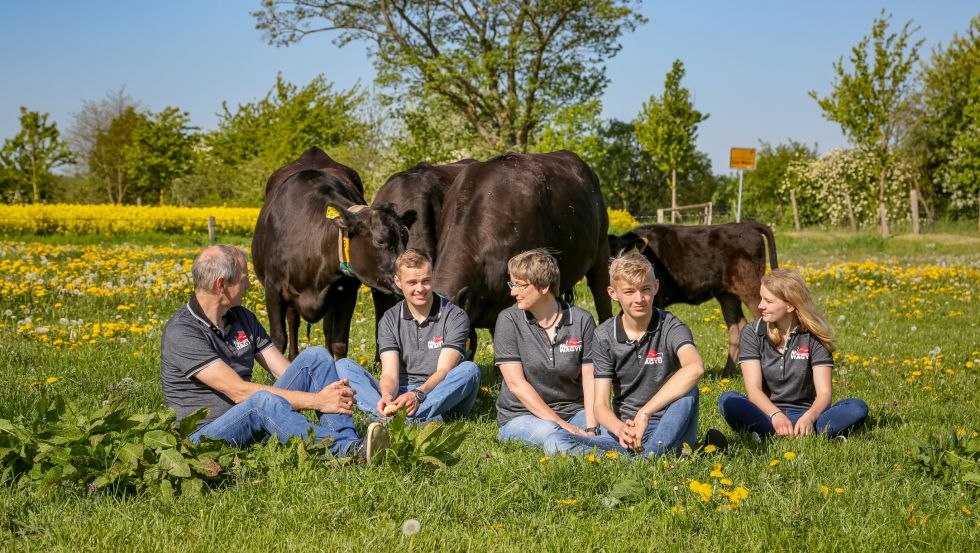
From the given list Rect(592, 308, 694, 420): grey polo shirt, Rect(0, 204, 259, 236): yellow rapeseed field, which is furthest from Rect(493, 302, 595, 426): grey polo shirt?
Rect(0, 204, 259, 236): yellow rapeseed field

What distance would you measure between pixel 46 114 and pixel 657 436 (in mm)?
55534

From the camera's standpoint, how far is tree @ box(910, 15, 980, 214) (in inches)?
1403

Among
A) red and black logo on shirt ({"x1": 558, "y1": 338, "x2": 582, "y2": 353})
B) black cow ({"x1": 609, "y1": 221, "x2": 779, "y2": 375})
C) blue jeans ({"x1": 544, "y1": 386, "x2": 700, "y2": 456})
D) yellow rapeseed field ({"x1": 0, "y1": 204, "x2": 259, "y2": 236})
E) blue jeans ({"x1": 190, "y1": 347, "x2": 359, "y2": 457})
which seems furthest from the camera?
yellow rapeseed field ({"x1": 0, "y1": 204, "x2": 259, "y2": 236})

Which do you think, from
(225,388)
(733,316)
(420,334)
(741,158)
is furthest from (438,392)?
(741,158)

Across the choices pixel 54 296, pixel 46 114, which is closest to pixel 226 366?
pixel 54 296

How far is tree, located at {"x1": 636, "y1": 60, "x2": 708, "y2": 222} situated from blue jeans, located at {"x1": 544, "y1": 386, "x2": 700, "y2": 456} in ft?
113

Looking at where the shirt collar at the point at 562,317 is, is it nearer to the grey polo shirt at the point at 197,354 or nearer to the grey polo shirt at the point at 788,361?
the grey polo shirt at the point at 788,361

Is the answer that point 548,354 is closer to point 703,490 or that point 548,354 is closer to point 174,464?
point 703,490

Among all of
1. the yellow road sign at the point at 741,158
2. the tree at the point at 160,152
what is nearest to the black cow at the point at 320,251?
the yellow road sign at the point at 741,158

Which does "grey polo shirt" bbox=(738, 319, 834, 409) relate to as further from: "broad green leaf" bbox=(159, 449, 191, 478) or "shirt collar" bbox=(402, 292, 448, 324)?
"broad green leaf" bbox=(159, 449, 191, 478)

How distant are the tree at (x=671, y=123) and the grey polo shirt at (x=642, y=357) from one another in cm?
3436

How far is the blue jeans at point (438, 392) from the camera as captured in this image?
241 inches

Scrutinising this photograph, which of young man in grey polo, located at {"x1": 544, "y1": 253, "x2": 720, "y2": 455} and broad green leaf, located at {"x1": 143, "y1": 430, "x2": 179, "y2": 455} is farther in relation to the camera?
young man in grey polo, located at {"x1": 544, "y1": 253, "x2": 720, "y2": 455}

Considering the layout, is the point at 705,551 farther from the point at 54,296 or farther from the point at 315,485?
the point at 54,296
